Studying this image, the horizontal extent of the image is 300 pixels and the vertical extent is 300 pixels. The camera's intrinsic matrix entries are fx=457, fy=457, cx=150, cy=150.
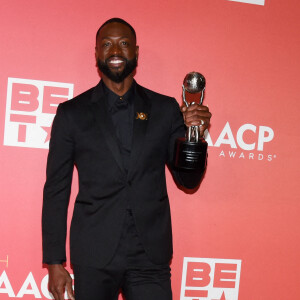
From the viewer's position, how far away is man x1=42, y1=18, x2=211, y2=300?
6.57ft

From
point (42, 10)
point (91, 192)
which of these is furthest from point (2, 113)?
→ point (91, 192)

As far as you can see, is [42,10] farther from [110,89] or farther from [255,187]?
[255,187]

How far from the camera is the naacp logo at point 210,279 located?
2.69 m

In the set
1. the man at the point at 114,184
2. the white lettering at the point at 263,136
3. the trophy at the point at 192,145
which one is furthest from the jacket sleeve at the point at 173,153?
the white lettering at the point at 263,136

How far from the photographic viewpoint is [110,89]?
2.19 meters

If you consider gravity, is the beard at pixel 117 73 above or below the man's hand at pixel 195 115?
above

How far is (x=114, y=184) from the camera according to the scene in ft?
6.64

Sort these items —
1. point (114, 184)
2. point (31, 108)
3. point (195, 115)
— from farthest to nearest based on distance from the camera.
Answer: point (31, 108)
point (114, 184)
point (195, 115)

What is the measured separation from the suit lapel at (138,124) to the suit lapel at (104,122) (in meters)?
0.06

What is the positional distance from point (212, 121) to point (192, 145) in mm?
694

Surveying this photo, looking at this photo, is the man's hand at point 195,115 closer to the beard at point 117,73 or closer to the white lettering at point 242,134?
the beard at point 117,73

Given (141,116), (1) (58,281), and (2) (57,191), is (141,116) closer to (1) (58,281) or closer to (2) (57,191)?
(2) (57,191)

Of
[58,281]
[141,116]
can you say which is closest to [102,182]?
[141,116]

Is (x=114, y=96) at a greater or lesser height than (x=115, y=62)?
lesser
